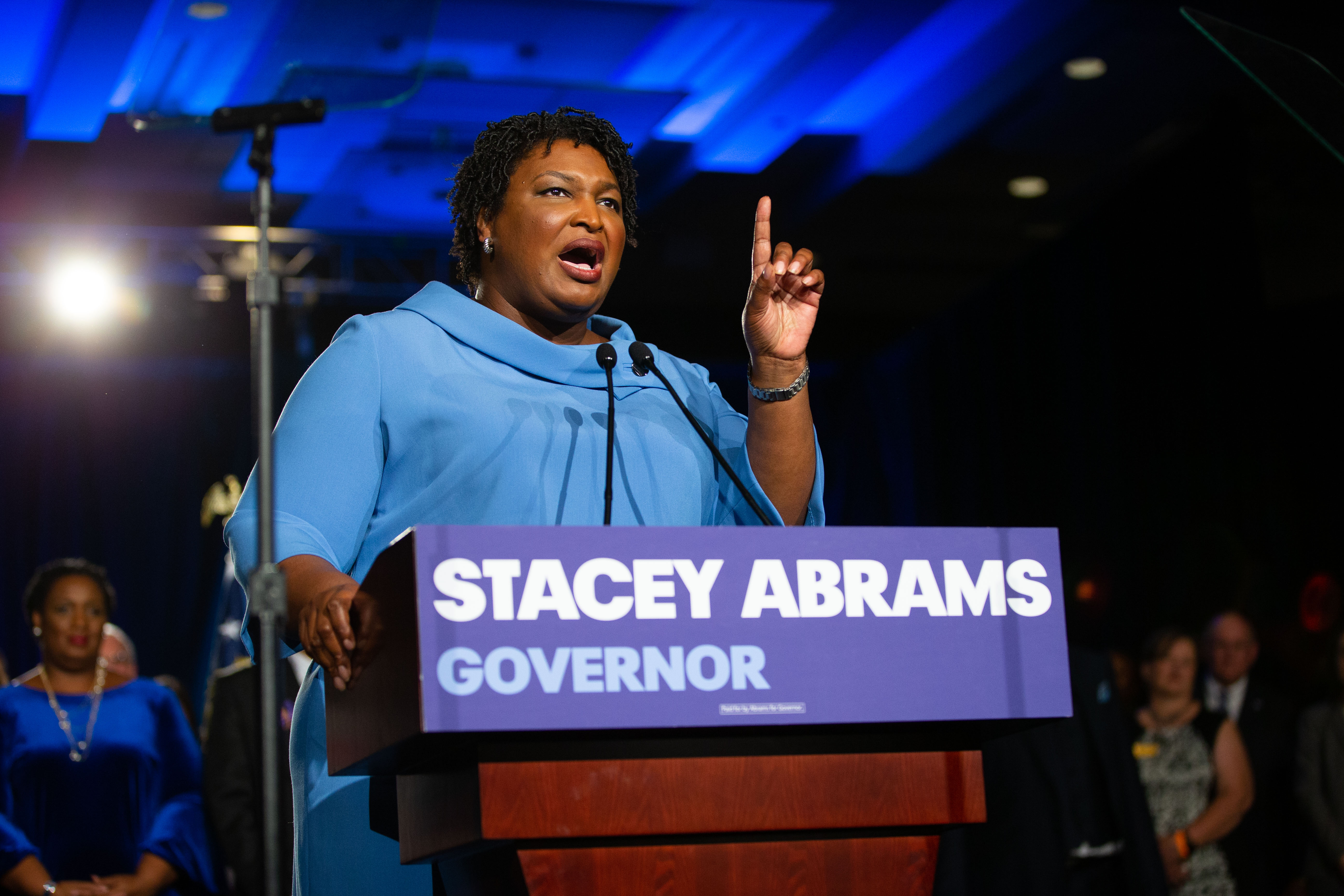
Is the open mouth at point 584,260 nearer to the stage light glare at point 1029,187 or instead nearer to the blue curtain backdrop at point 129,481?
the stage light glare at point 1029,187

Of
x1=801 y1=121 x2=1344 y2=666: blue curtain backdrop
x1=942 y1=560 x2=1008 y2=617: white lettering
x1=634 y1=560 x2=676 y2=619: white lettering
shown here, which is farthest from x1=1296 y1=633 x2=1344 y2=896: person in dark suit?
x1=634 y1=560 x2=676 y2=619: white lettering

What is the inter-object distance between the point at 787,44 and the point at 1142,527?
305 centimetres

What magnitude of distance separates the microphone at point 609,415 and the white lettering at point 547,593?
11.5 inches

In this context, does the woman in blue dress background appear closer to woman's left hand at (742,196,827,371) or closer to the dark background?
the dark background

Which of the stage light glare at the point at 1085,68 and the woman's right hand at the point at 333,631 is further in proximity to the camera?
the stage light glare at the point at 1085,68

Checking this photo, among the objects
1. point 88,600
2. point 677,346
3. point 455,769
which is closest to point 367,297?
point 677,346

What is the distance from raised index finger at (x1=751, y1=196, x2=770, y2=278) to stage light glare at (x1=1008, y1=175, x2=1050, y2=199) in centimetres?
616

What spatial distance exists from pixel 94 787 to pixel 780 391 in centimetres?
331

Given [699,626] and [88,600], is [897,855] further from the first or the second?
[88,600]

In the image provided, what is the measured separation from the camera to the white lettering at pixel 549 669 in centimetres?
107

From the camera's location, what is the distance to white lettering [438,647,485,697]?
1.04 metres

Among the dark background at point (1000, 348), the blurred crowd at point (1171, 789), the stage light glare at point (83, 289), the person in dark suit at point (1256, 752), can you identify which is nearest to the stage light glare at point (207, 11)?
the dark background at point (1000, 348)

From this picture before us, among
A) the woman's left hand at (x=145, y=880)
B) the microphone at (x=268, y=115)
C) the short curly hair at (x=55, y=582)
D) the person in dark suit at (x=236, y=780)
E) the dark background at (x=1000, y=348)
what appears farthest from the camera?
the dark background at (x=1000, y=348)

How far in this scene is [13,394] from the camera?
7.84 metres
